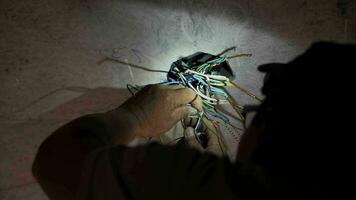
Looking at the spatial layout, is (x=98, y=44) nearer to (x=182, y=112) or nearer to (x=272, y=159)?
(x=182, y=112)

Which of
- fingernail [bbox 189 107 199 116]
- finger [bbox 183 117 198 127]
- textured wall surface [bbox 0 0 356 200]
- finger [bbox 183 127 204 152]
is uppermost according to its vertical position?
textured wall surface [bbox 0 0 356 200]

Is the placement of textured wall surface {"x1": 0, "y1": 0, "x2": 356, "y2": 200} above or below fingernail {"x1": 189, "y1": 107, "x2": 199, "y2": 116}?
above

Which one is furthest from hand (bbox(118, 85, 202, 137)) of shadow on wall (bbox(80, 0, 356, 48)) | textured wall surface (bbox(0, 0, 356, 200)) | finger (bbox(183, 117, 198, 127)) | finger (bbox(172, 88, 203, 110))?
shadow on wall (bbox(80, 0, 356, 48))

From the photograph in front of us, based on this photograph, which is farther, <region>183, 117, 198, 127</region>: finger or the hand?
<region>183, 117, 198, 127</region>: finger

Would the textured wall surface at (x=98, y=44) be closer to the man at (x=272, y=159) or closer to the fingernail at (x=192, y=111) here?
the fingernail at (x=192, y=111)

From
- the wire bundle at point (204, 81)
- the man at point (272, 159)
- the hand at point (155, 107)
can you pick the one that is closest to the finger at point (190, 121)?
the wire bundle at point (204, 81)

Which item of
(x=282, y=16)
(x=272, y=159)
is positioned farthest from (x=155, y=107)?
(x=282, y=16)

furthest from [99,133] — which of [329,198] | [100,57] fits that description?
[329,198]

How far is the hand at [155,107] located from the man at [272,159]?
1.14 feet

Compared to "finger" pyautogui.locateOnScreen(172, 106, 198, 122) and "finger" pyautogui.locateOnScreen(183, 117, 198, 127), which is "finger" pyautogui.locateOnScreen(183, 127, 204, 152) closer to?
"finger" pyautogui.locateOnScreen(183, 117, 198, 127)

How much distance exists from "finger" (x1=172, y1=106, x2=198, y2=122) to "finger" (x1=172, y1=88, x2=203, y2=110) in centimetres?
3

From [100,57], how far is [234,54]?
0.67 meters

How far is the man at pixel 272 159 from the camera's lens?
646 millimetres

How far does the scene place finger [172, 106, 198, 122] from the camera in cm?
136
